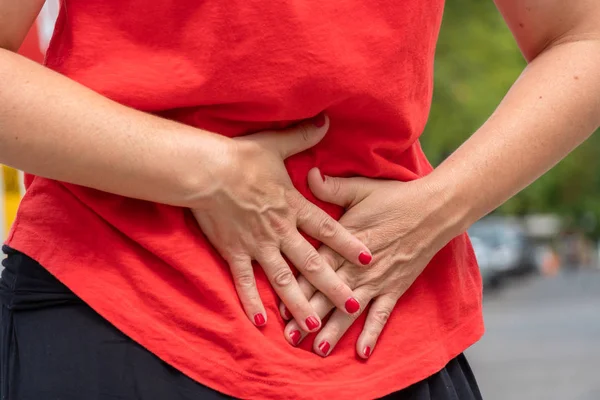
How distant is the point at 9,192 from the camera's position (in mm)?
2742

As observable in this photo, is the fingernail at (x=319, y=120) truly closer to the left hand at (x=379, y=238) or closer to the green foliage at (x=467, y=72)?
the left hand at (x=379, y=238)

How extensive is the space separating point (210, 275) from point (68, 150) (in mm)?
215

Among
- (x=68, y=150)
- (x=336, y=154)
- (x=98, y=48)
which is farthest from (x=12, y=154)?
(x=336, y=154)

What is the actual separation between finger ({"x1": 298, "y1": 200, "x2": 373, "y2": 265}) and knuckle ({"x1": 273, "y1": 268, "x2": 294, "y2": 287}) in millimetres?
60

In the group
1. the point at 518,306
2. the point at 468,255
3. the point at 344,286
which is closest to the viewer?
the point at 344,286

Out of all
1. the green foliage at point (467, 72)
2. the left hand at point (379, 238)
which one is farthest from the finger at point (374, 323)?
the green foliage at point (467, 72)

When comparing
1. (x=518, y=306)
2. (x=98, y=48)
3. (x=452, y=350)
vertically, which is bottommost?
(x=518, y=306)

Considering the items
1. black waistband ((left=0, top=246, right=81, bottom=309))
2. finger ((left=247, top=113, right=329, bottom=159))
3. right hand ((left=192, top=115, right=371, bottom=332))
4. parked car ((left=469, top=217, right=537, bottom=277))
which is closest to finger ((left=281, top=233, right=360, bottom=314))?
right hand ((left=192, top=115, right=371, bottom=332))

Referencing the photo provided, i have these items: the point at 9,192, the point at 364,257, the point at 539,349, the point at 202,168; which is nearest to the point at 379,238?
the point at 364,257

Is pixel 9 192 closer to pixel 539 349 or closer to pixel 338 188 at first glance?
pixel 338 188

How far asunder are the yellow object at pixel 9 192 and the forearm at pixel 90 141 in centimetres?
173

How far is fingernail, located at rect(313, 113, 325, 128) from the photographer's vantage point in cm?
116

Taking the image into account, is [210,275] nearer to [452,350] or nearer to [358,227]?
[358,227]

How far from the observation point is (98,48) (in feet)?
3.66
